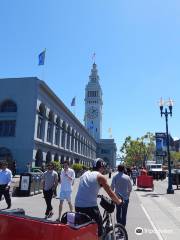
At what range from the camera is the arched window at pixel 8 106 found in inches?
1719

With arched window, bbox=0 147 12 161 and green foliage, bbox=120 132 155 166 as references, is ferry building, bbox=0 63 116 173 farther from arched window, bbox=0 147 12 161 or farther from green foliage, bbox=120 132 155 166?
green foliage, bbox=120 132 155 166

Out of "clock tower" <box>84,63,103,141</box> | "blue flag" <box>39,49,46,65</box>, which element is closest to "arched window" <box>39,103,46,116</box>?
"blue flag" <box>39,49,46,65</box>

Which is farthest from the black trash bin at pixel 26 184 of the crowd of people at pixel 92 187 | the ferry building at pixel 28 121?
the ferry building at pixel 28 121

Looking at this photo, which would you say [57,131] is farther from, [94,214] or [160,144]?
[94,214]

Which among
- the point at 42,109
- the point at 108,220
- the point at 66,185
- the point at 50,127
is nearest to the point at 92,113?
the point at 50,127

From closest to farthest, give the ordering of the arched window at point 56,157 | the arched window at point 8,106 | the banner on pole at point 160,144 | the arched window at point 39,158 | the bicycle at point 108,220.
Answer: the bicycle at point 108,220
the banner on pole at point 160,144
the arched window at point 8,106
the arched window at point 39,158
the arched window at point 56,157

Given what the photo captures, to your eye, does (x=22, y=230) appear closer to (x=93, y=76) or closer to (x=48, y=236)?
(x=48, y=236)

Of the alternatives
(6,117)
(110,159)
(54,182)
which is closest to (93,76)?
(110,159)

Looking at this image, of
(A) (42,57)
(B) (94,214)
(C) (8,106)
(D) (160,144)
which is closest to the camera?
(B) (94,214)

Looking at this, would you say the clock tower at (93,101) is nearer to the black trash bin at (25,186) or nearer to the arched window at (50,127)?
the arched window at (50,127)

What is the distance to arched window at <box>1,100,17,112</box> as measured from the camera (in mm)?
43666

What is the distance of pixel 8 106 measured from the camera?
4412cm

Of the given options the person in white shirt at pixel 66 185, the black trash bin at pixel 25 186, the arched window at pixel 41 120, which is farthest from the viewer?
the arched window at pixel 41 120

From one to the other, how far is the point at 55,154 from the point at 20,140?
42.7ft
